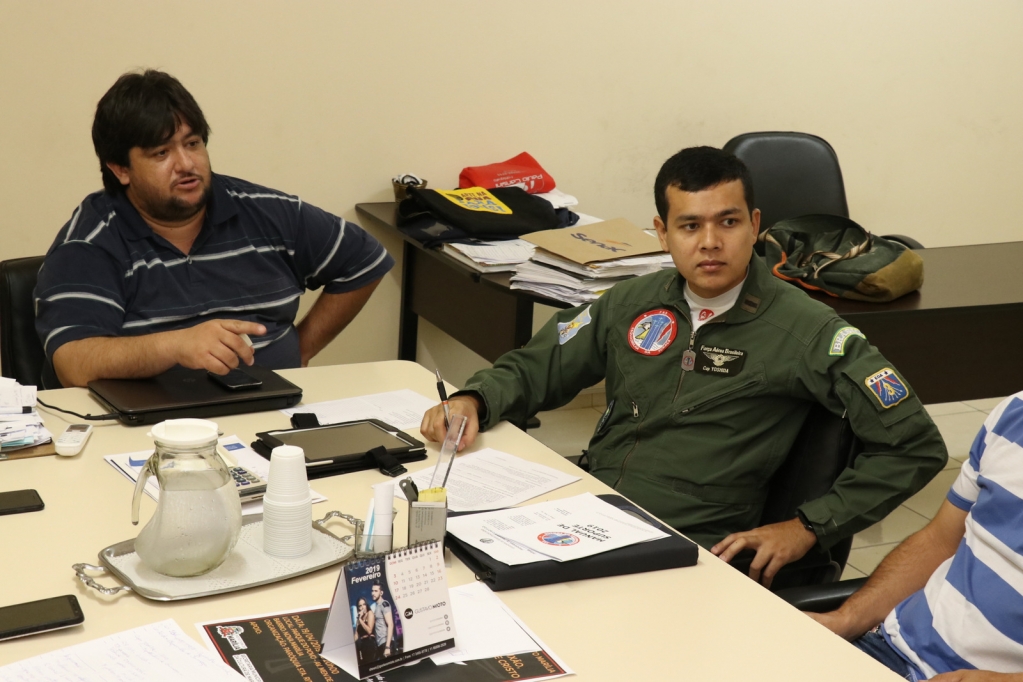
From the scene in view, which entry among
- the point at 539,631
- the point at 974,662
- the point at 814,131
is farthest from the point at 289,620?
the point at 814,131

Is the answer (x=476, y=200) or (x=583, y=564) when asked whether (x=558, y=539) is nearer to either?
(x=583, y=564)

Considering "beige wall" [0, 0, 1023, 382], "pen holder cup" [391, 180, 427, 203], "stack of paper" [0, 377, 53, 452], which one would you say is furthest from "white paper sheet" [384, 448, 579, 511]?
"beige wall" [0, 0, 1023, 382]

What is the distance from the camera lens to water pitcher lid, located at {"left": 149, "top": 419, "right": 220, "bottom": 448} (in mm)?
1138

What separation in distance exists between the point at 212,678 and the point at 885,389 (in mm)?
1111

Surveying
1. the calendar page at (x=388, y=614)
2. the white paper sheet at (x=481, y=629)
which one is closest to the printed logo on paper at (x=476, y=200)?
the white paper sheet at (x=481, y=629)

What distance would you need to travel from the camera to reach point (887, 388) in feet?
5.34

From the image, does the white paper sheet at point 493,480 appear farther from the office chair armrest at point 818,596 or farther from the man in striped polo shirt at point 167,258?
the man in striped polo shirt at point 167,258

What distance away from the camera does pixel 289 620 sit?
1139mm

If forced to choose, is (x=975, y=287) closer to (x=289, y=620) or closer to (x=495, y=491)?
(x=495, y=491)

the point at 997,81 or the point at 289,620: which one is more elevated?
the point at 997,81

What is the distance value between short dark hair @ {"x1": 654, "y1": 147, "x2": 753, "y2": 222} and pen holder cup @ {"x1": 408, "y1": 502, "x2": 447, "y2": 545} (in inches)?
35.8

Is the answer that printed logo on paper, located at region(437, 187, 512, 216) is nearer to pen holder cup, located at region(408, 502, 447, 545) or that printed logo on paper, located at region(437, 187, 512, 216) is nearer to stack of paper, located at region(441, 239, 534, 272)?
stack of paper, located at region(441, 239, 534, 272)

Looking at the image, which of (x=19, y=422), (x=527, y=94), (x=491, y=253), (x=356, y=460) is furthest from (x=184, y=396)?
(x=527, y=94)

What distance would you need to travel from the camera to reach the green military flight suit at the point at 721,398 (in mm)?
1627
